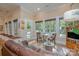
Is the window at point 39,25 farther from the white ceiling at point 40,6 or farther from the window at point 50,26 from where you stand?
the white ceiling at point 40,6

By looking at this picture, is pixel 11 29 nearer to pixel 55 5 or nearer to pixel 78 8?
pixel 55 5

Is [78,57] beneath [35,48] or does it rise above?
beneath

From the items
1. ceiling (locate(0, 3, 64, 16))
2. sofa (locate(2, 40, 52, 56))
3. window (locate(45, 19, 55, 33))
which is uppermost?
ceiling (locate(0, 3, 64, 16))

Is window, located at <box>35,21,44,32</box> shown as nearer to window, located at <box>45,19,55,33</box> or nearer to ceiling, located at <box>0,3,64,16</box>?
window, located at <box>45,19,55,33</box>

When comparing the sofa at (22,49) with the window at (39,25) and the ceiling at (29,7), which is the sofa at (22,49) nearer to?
the window at (39,25)

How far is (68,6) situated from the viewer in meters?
2.14

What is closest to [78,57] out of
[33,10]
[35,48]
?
[35,48]

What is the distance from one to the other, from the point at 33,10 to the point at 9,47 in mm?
686

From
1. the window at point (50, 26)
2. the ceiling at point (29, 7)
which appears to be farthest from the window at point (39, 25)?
the ceiling at point (29, 7)

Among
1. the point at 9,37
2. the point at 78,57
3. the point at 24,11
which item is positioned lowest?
the point at 78,57

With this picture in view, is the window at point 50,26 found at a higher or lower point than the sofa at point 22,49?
higher

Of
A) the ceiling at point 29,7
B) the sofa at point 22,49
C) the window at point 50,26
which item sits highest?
the ceiling at point 29,7

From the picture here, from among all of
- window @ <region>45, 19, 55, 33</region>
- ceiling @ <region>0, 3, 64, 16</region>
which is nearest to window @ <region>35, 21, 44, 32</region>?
window @ <region>45, 19, 55, 33</region>

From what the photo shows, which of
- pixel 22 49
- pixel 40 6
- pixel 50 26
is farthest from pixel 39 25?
pixel 22 49
